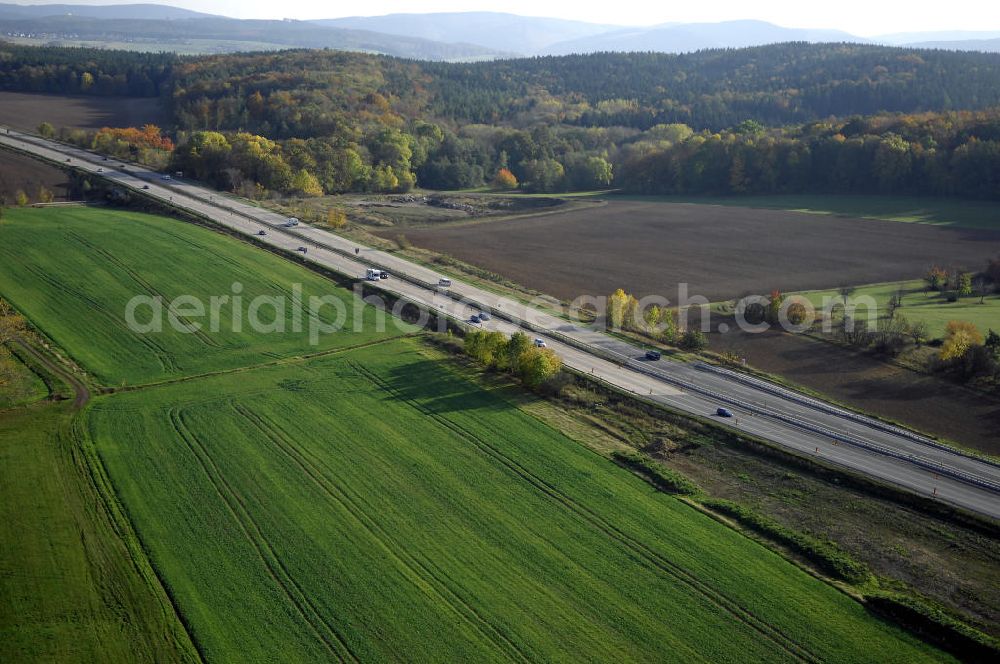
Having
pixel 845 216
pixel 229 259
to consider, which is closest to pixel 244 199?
pixel 229 259

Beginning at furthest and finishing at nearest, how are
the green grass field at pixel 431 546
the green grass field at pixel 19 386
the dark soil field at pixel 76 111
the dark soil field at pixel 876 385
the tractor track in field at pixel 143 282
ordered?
the dark soil field at pixel 76 111, the tractor track in field at pixel 143 282, the dark soil field at pixel 876 385, the green grass field at pixel 19 386, the green grass field at pixel 431 546

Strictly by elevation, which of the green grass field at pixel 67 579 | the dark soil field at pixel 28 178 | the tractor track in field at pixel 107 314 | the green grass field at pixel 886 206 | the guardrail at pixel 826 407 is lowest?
the green grass field at pixel 67 579

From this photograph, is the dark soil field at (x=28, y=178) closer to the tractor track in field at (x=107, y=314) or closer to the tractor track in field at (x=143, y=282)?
the tractor track in field at (x=143, y=282)

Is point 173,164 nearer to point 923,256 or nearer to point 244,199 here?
point 244,199

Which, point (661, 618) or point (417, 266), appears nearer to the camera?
point (661, 618)

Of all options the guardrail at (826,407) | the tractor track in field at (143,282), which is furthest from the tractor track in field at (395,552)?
the guardrail at (826,407)

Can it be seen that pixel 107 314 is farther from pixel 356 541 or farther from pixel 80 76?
pixel 80 76

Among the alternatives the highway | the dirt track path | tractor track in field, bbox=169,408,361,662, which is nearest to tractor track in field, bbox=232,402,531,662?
tractor track in field, bbox=169,408,361,662

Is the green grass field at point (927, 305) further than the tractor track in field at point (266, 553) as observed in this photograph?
Yes
